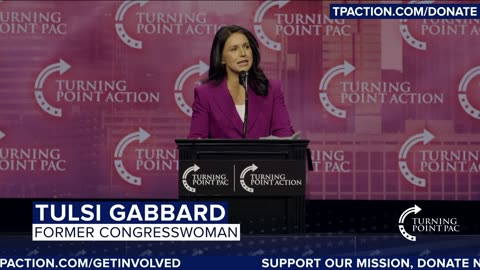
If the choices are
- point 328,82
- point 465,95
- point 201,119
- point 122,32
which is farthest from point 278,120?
point 465,95

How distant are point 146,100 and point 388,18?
2.05 m

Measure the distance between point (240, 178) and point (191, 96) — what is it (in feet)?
11.5

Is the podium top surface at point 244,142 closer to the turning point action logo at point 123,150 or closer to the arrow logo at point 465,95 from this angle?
the turning point action logo at point 123,150

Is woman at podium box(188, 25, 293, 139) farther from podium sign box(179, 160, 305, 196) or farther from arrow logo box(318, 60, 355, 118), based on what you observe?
arrow logo box(318, 60, 355, 118)

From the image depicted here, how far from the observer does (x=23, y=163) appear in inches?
300

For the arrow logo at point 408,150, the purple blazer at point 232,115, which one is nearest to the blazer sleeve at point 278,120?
the purple blazer at point 232,115

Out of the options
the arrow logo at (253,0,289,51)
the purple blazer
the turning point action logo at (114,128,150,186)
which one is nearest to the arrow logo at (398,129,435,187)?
the arrow logo at (253,0,289,51)

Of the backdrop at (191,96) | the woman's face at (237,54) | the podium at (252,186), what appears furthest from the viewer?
the backdrop at (191,96)

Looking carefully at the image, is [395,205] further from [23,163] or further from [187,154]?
[187,154]

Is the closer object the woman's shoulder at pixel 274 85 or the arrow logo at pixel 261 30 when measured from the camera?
the woman's shoulder at pixel 274 85

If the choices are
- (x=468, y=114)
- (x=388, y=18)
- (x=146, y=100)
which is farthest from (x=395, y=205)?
(x=146, y=100)

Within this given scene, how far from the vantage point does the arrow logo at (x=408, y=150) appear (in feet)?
25.0

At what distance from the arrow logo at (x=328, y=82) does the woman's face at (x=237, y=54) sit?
9.18 ft

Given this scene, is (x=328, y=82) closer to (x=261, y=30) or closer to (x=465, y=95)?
(x=261, y=30)
